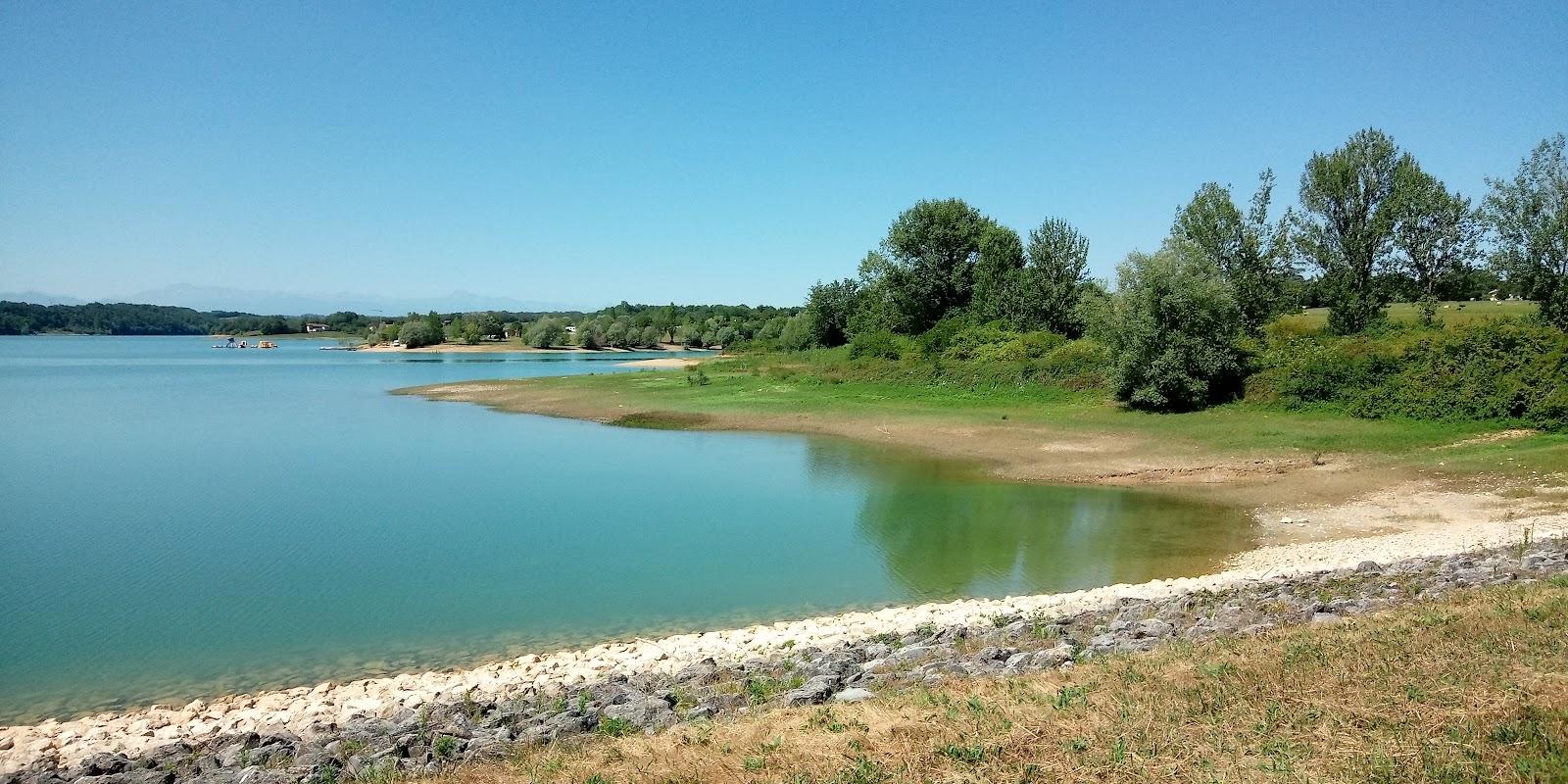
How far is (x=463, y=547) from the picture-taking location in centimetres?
1794

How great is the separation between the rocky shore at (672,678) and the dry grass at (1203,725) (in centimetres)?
92

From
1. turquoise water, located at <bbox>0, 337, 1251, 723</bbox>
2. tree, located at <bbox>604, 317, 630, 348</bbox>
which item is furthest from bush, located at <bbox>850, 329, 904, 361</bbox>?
tree, located at <bbox>604, 317, 630, 348</bbox>

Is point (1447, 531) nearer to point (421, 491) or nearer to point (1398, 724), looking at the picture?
point (1398, 724)

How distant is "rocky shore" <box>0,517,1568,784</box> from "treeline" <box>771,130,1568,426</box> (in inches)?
760

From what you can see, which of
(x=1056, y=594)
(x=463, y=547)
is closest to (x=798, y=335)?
(x=463, y=547)

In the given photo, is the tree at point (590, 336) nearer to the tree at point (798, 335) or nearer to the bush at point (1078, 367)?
the tree at point (798, 335)

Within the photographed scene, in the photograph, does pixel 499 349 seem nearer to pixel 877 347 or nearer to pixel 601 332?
pixel 601 332

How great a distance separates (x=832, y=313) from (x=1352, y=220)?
47.2 m

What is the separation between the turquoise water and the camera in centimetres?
1241

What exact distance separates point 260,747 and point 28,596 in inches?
389

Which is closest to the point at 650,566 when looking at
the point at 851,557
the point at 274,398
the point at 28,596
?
the point at 851,557

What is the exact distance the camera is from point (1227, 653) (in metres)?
8.22

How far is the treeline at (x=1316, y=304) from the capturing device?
28969mm

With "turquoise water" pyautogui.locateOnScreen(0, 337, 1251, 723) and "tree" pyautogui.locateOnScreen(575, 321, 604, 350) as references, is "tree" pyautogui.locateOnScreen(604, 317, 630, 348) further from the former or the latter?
"turquoise water" pyautogui.locateOnScreen(0, 337, 1251, 723)
